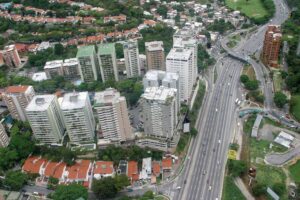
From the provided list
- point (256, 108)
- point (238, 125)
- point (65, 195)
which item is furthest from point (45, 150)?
point (256, 108)

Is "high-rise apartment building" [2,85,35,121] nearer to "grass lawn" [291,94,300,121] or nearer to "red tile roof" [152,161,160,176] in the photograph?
"red tile roof" [152,161,160,176]

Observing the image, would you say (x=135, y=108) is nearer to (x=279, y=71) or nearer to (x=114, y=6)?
(x=279, y=71)

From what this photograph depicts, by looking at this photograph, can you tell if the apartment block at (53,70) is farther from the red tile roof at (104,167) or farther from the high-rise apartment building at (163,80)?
the red tile roof at (104,167)

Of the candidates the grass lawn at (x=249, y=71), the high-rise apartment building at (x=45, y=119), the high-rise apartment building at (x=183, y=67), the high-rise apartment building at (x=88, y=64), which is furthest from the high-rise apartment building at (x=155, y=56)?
the high-rise apartment building at (x=45, y=119)

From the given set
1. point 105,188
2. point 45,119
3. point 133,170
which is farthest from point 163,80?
point 45,119

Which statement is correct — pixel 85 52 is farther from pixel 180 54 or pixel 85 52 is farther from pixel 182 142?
pixel 182 142
